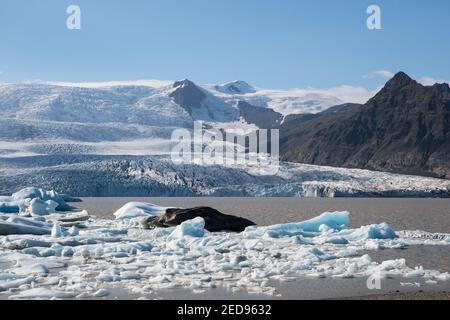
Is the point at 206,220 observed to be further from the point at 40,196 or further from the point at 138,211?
the point at 40,196

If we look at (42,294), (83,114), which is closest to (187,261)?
(42,294)

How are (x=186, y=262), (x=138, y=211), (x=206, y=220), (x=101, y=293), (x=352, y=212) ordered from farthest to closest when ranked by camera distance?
(x=352, y=212) → (x=138, y=211) → (x=206, y=220) → (x=186, y=262) → (x=101, y=293)

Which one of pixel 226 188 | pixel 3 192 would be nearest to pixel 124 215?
pixel 3 192

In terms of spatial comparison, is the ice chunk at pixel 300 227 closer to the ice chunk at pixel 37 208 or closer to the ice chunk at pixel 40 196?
the ice chunk at pixel 37 208

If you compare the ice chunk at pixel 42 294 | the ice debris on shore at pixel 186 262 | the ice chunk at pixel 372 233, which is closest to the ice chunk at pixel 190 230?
the ice debris on shore at pixel 186 262

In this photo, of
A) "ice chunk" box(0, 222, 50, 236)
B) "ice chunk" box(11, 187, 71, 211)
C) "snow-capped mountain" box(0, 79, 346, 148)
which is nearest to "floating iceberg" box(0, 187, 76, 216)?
"ice chunk" box(11, 187, 71, 211)

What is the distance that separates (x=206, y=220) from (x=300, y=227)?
4.58 meters

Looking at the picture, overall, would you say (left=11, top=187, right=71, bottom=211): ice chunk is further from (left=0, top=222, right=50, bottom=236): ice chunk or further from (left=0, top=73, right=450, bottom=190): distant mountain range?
(left=0, top=73, right=450, bottom=190): distant mountain range

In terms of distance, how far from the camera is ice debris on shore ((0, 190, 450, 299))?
12.2 metres

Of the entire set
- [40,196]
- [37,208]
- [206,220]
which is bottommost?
[40,196]

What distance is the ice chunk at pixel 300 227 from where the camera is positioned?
2331cm

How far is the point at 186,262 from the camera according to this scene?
15453mm

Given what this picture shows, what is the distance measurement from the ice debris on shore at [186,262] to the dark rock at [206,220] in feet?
10.8

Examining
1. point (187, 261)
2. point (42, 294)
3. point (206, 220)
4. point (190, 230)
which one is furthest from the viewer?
point (206, 220)
